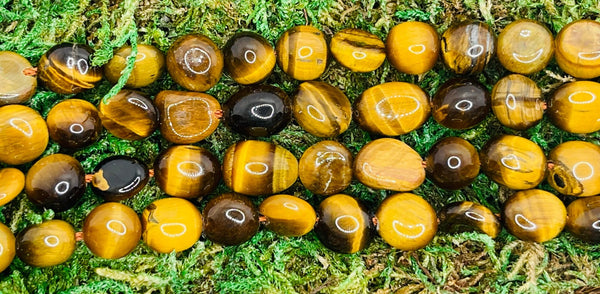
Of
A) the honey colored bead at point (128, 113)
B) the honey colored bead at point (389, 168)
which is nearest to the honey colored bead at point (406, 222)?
the honey colored bead at point (389, 168)

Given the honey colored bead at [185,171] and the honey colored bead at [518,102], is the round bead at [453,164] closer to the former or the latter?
the honey colored bead at [518,102]

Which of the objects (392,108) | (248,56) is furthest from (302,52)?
(392,108)

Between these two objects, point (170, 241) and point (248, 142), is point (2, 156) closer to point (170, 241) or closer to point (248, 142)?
point (170, 241)

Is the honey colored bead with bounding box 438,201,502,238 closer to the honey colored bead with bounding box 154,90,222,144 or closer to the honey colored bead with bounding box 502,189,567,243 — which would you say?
the honey colored bead with bounding box 502,189,567,243

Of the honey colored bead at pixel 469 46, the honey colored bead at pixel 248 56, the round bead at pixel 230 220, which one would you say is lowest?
the round bead at pixel 230 220

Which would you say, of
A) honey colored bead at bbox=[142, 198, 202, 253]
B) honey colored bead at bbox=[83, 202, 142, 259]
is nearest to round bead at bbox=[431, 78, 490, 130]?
honey colored bead at bbox=[142, 198, 202, 253]

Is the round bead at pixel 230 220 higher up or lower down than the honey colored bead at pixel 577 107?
lower down
